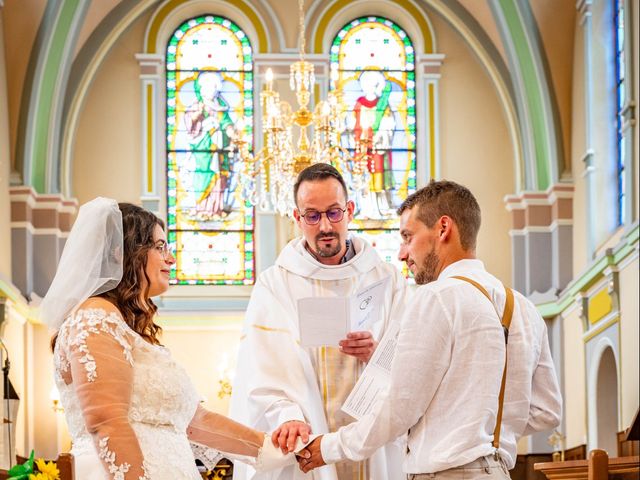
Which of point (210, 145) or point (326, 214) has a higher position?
point (210, 145)

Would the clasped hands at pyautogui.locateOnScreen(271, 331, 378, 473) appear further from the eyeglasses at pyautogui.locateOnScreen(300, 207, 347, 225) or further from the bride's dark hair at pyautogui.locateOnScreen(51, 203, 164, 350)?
the bride's dark hair at pyautogui.locateOnScreen(51, 203, 164, 350)

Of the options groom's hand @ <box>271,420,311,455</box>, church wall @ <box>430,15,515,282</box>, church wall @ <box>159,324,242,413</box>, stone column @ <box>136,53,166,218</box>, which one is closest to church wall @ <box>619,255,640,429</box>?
church wall @ <box>430,15,515,282</box>

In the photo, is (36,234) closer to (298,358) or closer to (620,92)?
(620,92)

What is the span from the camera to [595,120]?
1491 centimetres

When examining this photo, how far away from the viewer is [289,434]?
5.12 metres

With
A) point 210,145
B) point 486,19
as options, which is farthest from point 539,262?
point 210,145

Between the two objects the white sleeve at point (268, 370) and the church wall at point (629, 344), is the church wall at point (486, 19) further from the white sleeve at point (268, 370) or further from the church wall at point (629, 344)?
the white sleeve at point (268, 370)

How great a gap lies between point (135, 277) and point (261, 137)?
42.2ft

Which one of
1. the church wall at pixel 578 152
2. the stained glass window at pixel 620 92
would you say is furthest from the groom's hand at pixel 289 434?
the church wall at pixel 578 152

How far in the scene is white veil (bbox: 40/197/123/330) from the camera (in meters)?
4.53

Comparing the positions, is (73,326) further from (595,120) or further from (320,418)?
(595,120)

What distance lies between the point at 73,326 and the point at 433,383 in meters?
1.22

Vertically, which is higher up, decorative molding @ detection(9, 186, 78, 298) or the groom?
decorative molding @ detection(9, 186, 78, 298)

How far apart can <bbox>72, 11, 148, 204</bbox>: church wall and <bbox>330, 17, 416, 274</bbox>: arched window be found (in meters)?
2.74
